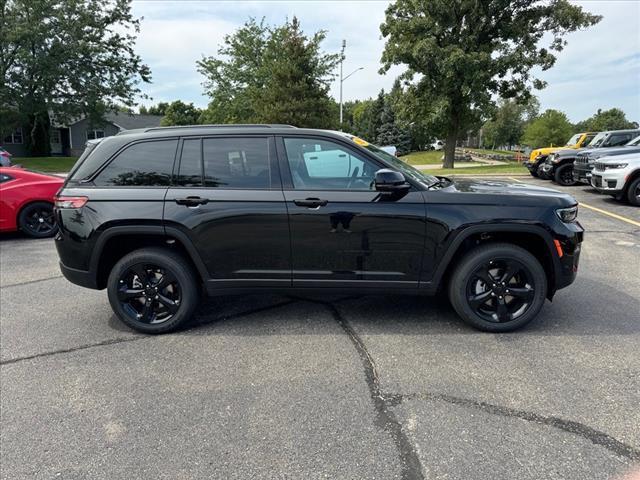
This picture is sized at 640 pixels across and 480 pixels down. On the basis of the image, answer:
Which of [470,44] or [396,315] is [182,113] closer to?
[470,44]

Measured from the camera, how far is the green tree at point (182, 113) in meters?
73.3

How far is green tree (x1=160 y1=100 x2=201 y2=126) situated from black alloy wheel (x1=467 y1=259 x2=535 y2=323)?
243ft

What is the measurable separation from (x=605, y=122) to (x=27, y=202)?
117174mm

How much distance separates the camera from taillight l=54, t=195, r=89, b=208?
3891 mm

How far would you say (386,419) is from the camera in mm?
2730

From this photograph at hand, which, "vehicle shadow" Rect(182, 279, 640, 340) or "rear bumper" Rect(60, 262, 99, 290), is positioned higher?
"rear bumper" Rect(60, 262, 99, 290)

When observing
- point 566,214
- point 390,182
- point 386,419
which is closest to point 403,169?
point 390,182

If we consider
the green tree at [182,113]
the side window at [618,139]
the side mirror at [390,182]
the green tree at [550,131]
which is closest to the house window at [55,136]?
the green tree at [182,113]

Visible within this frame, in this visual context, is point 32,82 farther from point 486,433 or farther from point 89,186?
point 486,433

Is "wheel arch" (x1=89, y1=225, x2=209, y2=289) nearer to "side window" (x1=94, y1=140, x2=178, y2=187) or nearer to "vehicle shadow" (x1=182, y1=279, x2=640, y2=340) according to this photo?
"side window" (x1=94, y1=140, x2=178, y2=187)

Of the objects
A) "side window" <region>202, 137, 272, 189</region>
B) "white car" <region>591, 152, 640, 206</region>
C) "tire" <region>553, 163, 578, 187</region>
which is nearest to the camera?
"side window" <region>202, 137, 272, 189</region>

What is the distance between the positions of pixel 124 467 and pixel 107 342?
175 cm

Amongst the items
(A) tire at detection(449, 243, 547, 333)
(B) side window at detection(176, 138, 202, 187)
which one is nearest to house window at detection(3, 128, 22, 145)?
(B) side window at detection(176, 138, 202, 187)

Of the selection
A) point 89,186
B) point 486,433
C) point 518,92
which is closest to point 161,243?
point 89,186
